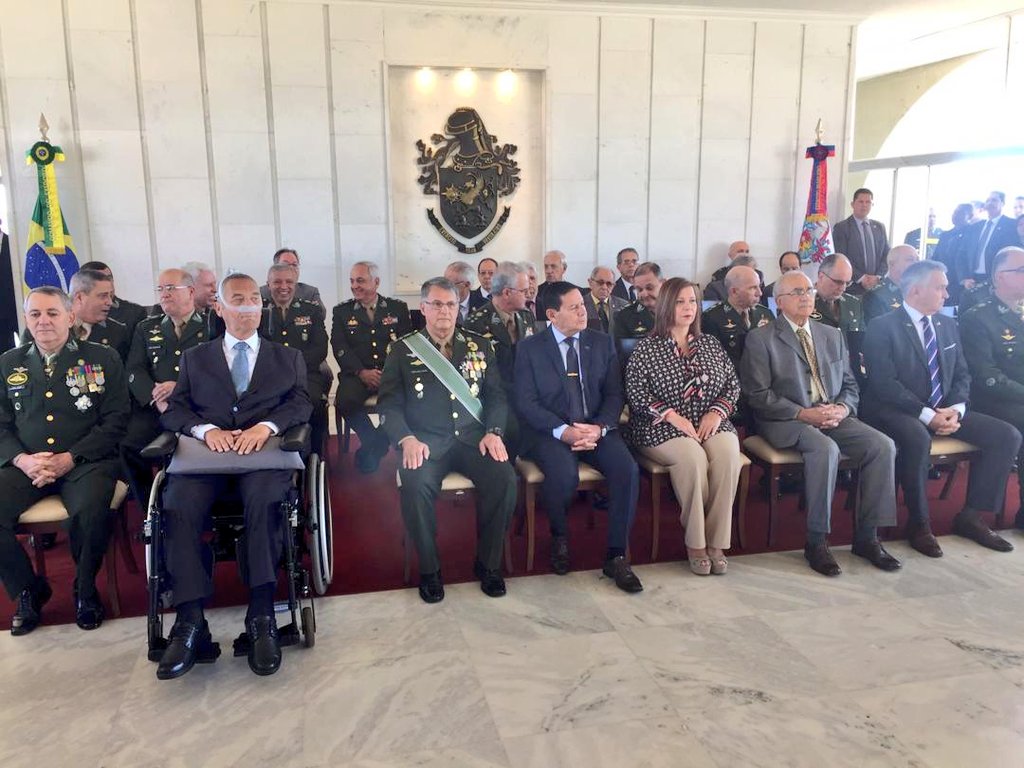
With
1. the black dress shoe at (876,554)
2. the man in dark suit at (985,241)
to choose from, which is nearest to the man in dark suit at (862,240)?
the man in dark suit at (985,241)

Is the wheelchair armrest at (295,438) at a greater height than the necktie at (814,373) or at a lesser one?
lesser

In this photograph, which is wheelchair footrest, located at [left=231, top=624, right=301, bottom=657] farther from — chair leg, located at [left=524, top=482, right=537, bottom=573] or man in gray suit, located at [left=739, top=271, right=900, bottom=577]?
man in gray suit, located at [left=739, top=271, right=900, bottom=577]

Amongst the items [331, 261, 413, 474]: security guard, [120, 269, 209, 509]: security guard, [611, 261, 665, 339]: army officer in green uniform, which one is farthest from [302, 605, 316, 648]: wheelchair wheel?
[611, 261, 665, 339]: army officer in green uniform

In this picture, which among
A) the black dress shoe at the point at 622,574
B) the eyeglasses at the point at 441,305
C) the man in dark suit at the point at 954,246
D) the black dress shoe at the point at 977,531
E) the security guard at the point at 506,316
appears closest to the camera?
the black dress shoe at the point at 622,574

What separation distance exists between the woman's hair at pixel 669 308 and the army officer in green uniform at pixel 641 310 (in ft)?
4.29

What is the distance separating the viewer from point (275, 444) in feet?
9.38

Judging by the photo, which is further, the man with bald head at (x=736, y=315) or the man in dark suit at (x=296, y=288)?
the man in dark suit at (x=296, y=288)

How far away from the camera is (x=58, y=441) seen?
10.1ft

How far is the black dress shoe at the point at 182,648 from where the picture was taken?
8.17 feet

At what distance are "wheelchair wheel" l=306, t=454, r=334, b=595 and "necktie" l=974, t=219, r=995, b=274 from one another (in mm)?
7012

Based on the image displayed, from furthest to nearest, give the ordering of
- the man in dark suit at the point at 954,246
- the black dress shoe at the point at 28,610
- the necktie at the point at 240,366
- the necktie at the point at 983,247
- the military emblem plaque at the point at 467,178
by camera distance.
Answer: the man in dark suit at the point at 954,246, the necktie at the point at 983,247, the military emblem plaque at the point at 467,178, the necktie at the point at 240,366, the black dress shoe at the point at 28,610

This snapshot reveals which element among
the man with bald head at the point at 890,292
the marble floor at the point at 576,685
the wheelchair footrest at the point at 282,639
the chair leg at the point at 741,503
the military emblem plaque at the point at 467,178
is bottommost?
the marble floor at the point at 576,685

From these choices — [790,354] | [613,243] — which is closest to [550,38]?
[613,243]

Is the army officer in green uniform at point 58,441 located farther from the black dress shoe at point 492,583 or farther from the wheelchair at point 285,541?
the black dress shoe at point 492,583
